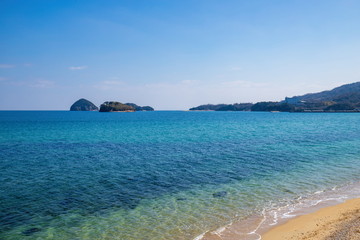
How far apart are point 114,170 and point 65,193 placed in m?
7.15

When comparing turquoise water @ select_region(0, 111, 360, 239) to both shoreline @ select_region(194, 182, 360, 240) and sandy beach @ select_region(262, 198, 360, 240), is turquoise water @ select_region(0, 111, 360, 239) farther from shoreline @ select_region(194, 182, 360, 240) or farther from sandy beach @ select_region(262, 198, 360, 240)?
sandy beach @ select_region(262, 198, 360, 240)

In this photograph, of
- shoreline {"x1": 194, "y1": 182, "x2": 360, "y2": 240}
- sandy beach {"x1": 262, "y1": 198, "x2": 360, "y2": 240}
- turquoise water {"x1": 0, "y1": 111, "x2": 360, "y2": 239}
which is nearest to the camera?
sandy beach {"x1": 262, "y1": 198, "x2": 360, "y2": 240}

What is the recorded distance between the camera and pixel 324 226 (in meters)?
11.9

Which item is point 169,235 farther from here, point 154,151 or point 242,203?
point 154,151

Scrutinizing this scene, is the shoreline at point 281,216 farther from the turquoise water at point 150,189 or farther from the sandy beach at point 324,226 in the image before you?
the turquoise water at point 150,189

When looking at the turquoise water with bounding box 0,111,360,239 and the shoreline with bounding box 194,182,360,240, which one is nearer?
the shoreline with bounding box 194,182,360,240

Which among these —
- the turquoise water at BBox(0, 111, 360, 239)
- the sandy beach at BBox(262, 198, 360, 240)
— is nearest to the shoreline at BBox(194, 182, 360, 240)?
the sandy beach at BBox(262, 198, 360, 240)

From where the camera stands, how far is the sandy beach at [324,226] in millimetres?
10516

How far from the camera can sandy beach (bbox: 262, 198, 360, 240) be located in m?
10.5

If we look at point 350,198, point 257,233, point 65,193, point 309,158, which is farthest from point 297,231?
point 309,158

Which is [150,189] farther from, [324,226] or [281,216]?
[324,226]

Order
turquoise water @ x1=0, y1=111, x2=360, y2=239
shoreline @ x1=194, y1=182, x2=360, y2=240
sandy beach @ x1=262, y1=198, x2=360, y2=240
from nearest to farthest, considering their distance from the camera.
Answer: sandy beach @ x1=262, y1=198, x2=360, y2=240, shoreline @ x1=194, y1=182, x2=360, y2=240, turquoise water @ x1=0, y1=111, x2=360, y2=239

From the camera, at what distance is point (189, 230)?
40.3 feet

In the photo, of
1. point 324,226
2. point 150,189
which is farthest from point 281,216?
point 150,189
